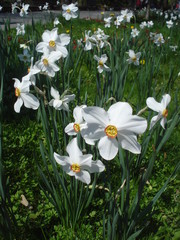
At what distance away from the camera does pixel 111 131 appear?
2.75 ft

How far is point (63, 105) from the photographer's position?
1.27m

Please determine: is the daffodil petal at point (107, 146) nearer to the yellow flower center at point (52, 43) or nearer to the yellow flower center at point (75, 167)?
the yellow flower center at point (75, 167)

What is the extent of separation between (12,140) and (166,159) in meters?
1.29

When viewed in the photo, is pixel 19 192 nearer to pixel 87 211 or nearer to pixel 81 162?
pixel 87 211

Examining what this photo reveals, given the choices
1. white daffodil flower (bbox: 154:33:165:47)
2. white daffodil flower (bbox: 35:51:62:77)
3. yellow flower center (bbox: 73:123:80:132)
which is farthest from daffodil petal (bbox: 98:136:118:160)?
white daffodil flower (bbox: 154:33:165:47)

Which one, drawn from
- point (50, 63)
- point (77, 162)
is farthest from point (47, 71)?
point (77, 162)

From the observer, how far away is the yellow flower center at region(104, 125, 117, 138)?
83cm

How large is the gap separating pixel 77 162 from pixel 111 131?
0.23 meters

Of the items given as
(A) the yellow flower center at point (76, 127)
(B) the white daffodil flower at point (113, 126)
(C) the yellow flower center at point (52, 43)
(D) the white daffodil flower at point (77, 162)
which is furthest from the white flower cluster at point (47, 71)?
(B) the white daffodil flower at point (113, 126)

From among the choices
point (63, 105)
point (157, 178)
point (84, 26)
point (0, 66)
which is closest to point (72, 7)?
point (0, 66)

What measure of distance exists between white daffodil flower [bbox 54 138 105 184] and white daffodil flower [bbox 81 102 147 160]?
0.12 meters

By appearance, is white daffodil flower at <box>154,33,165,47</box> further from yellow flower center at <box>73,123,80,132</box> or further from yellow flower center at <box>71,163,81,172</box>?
yellow flower center at <box>71,163,81,172</box>

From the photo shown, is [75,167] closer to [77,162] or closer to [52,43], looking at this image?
[77,162]

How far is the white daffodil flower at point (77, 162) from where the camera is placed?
944 millimetres
